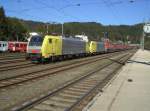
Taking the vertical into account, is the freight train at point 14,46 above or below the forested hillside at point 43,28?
below

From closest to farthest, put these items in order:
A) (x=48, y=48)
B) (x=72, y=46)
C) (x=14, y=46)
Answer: (x=48, y=48) → (x=72, y=46) → (x=14, y=46)

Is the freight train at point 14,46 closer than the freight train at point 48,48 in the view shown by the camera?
No

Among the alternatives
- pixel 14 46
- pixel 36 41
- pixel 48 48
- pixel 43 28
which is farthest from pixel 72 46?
pixel 43 28

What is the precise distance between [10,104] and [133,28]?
171 meters

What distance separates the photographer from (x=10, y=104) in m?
11.1

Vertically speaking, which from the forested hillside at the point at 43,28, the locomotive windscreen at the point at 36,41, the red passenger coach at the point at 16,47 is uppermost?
the forested hillside at the point at 43,28

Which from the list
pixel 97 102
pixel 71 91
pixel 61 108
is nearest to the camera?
pixel 61 108

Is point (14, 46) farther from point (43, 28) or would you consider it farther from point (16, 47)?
point (43, 28)

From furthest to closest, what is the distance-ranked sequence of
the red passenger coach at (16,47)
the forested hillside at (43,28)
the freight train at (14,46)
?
1. the forested hillside at (43,28)
2. the red passenger coach at (16,47)
3. the freight train at (14,46)

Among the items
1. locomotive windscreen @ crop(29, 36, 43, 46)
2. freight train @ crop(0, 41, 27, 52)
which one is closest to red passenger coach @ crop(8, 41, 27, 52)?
freight train @ crop(0, 41, 27, 52)

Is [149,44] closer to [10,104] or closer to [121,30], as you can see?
[121,30]

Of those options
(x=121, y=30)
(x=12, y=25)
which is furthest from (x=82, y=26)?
(x=121, y=30)

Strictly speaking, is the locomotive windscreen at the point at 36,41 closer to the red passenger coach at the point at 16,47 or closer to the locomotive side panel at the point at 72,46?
the locomotive side panel at the point at 72,46

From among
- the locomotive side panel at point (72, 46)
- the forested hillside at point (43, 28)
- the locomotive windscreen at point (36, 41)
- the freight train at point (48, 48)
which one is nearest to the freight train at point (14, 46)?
the forested hillside at point (43, 28)
